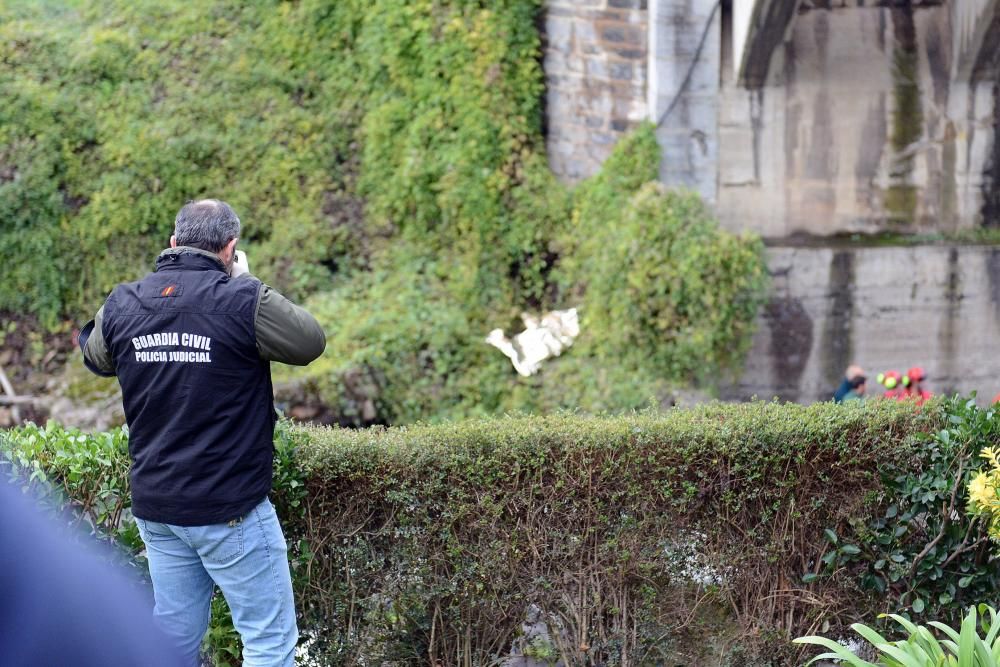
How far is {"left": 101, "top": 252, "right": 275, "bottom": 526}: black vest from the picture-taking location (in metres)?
3.25

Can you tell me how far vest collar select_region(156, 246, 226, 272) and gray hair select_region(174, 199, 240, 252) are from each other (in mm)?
26

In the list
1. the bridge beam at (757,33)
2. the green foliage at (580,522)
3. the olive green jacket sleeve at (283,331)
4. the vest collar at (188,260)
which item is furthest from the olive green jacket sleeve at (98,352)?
the bridge beam at (757,33)

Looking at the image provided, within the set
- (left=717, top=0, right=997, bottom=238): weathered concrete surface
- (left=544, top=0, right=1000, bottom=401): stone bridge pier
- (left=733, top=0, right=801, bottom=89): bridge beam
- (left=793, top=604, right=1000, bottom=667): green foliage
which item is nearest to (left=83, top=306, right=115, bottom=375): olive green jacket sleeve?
(left=793, top=604, right=1000, bottom=667): green foliage

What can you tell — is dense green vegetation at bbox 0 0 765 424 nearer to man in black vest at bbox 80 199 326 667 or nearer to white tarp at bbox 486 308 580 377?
white tarp at bbox 486 308 580 377

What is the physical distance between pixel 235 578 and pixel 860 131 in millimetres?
7499

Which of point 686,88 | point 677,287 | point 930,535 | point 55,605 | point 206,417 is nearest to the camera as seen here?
point 55,605

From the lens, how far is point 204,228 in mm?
3402

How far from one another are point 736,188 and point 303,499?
6.32 metres

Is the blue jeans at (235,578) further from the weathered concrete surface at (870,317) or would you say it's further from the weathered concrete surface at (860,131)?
the weathered concrete surface at (860,131)

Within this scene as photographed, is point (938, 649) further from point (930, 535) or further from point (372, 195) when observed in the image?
point (372, 195)

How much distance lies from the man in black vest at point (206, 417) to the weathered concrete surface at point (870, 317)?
621 cm

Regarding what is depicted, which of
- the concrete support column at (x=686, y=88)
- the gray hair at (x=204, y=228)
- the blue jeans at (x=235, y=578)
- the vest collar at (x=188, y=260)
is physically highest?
the concrete support column at (x=686, y=88)

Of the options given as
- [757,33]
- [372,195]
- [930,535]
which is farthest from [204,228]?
[372,195]

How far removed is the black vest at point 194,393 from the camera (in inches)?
128
